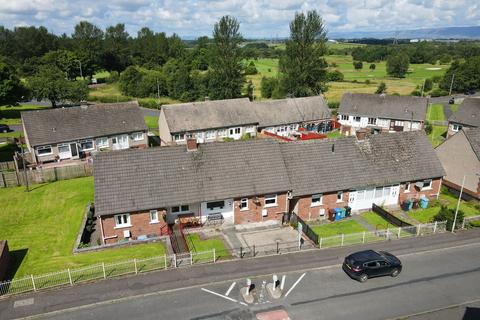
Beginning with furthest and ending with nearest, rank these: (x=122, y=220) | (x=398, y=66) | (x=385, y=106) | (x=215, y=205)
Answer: (x=398, y=66)
(x=385, y=106)
(x=215, y=205)
(x=122, y=220)

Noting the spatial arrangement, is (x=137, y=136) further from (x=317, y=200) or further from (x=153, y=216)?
(x=317, y=200)

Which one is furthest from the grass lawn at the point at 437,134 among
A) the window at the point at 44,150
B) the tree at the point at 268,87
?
the window at the point at 44,150

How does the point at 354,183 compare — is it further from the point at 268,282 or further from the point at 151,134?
the point at 151,134

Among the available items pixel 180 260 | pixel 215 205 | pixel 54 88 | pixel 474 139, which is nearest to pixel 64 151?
Answer: pixel 215 205

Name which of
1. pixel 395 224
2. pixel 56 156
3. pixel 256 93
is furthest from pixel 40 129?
pixel 256 93

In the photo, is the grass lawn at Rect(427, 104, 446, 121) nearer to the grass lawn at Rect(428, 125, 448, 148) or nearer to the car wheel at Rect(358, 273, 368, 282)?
the grass lawn at Rect(428, 125, 448, 148)

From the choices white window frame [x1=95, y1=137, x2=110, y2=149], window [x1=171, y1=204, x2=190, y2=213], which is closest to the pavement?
window [x1=171, y1=204, x2=190, y2=213]
